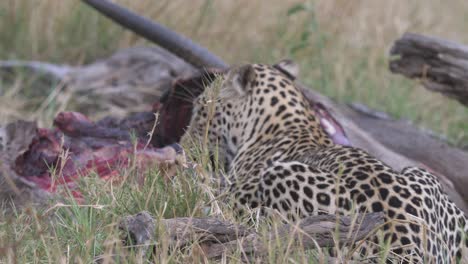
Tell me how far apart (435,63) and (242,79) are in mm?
1503

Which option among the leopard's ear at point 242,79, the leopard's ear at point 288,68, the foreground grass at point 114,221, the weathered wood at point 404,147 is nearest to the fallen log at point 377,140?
the weathered wood at point 404,147

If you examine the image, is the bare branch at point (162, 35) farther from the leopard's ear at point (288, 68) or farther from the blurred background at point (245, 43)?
the blurred background at point (245, 43)

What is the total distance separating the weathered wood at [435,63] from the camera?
5672 millimetres

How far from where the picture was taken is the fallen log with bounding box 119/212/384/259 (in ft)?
9.95

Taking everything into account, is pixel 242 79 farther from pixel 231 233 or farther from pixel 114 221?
pixel 231 233

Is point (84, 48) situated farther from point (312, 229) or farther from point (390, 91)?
point (312, 229)

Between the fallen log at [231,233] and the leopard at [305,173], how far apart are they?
89 millimetres

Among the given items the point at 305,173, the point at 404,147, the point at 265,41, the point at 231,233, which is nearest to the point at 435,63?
the point at 404,147

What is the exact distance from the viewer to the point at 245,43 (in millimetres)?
8695

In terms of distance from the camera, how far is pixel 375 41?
9328 mm

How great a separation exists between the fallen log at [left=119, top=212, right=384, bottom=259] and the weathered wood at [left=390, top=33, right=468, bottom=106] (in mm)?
2739

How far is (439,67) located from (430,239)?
7.94 ft

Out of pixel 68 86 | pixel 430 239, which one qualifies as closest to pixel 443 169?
pixel 430 239

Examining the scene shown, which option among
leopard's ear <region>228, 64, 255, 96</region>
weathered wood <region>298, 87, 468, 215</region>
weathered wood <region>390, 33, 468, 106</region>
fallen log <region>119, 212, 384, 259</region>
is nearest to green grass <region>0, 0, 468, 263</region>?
weathered wood <region>298, 87, 468, 215</region>
